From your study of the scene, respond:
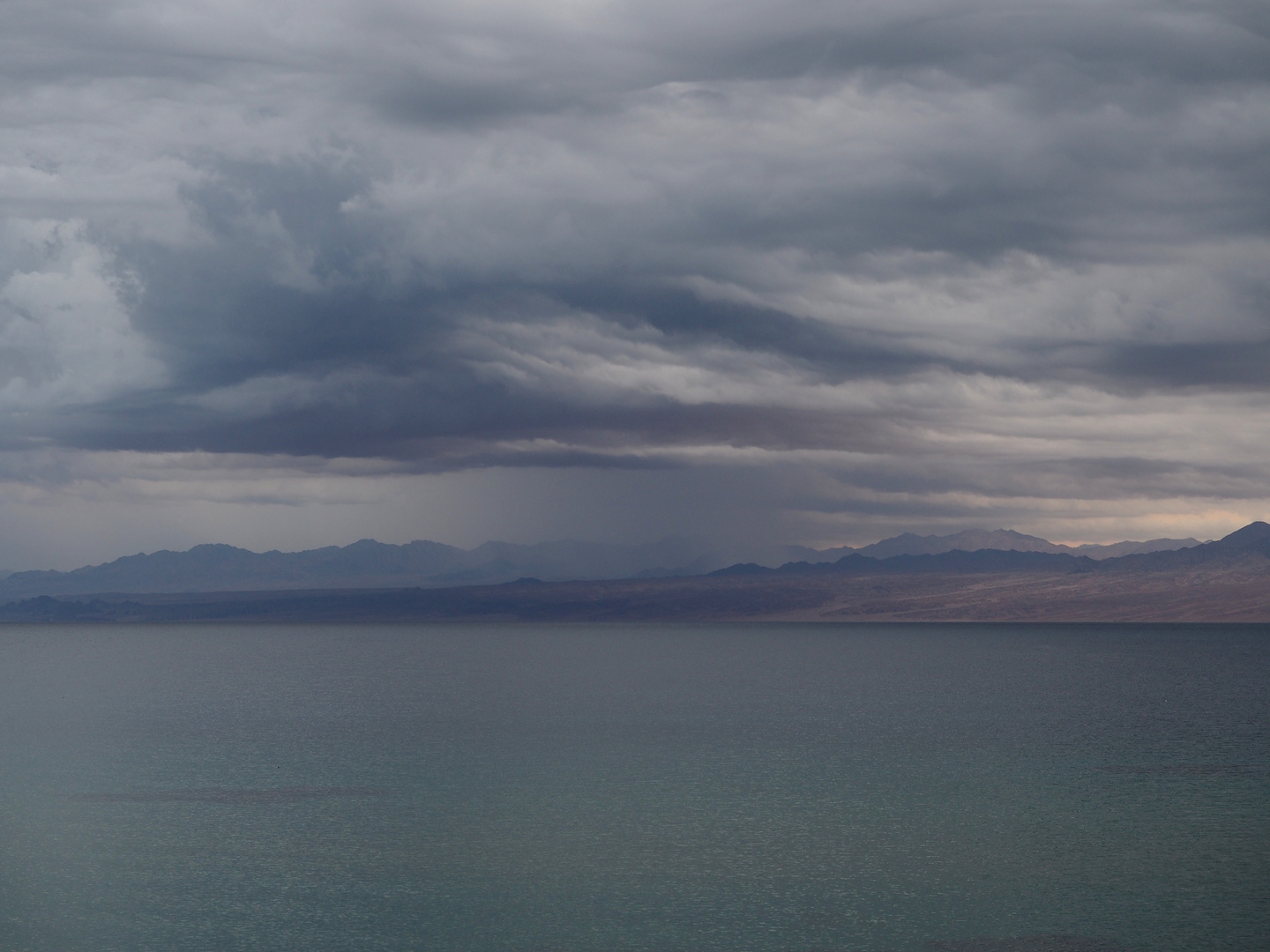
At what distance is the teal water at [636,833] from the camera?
39844mm

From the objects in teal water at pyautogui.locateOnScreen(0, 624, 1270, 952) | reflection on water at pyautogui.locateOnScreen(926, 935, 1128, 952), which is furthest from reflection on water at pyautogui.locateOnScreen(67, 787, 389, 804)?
reflection on water at pyautogui.locateOnScreen(926, 935, 1128, 952)

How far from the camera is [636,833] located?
174 ft

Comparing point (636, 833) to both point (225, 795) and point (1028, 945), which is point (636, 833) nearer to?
point (1028, 945)

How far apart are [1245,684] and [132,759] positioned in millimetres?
139318

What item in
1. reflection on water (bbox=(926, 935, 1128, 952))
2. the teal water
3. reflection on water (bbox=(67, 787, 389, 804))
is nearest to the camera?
reflection on water (bbox=(926, 935, 1128, 952))

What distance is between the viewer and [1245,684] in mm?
160000

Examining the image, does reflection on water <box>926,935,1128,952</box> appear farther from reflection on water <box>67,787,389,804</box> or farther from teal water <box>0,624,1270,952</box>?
reflection on water <box>67,787,389,804</box>

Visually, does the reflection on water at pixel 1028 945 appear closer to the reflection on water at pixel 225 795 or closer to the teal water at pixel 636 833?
the teal water at pixel 636 833

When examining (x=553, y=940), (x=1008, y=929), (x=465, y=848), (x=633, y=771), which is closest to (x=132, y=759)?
(x=633, y=771)

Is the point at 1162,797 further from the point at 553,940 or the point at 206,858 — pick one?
the point at 206,858

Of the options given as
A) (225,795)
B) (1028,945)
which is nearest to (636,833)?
(1028,945)

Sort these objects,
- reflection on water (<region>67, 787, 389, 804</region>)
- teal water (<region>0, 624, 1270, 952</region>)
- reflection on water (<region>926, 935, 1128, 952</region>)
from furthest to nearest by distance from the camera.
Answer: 1. reflection on water (<region>67, 787, 389, 804</region>)
2. teal water (<region>0, 624, 1270, 952</region>)
3. reflection on water (<region>926, 935, 1128, 952</region>)

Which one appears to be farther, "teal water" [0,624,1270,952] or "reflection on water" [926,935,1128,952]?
"teal water" [0,624,1270,952]

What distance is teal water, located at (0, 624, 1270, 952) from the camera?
39.8 metres
